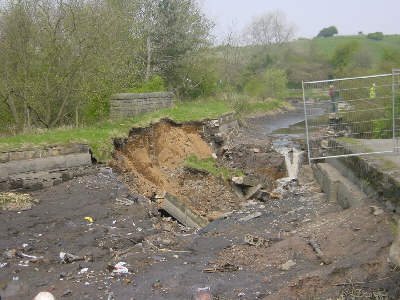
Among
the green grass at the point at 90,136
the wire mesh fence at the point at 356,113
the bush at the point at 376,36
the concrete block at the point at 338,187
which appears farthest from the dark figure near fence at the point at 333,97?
the bush at the point at 376,36

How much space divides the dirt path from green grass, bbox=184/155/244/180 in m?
4.43

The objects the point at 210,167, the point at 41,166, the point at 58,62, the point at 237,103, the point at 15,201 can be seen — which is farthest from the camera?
the point at 237,103

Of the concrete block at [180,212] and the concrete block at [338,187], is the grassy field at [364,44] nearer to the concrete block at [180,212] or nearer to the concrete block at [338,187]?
the concrete block at [338,187]

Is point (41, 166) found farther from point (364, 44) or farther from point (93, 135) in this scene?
point (364, 44)

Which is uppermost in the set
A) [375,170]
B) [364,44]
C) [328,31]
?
[328,31]

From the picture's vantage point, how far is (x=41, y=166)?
387 inches

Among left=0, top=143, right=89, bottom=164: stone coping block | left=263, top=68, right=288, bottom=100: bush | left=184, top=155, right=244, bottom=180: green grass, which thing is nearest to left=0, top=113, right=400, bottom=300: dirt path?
left=0, top=143, right=89, bottom=164: stone coping block

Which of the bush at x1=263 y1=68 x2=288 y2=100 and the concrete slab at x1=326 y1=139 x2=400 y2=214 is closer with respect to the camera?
the concrete slab at x1=326 y1=139 x2=400 y2=214

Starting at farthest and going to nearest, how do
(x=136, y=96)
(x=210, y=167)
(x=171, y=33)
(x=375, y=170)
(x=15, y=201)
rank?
(x=171, y=33) < (x=136, y=96) < (x=210, y=167) < (x=15, y=201) < (x=375, y=170)

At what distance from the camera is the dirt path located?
5434 millimetres

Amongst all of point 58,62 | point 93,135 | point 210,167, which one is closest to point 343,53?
point 210,167

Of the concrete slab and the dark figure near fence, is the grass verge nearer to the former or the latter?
the concrete slab

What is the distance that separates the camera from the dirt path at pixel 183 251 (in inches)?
214

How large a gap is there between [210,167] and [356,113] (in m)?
5.86
